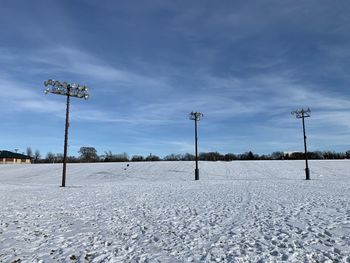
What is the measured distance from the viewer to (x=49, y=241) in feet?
31.1

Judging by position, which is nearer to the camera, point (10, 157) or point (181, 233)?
point (181, 233)

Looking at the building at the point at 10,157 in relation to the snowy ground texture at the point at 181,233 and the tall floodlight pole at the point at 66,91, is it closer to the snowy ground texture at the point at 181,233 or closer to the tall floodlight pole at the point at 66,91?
the tall floodlight pole at the point at 66,91

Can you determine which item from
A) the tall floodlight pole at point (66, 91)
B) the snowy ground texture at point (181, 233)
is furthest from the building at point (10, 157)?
the snowy ground texture at point (181, 233)

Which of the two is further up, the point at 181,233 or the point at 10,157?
the point at 10,157

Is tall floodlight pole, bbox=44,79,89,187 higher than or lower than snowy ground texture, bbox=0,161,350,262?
higher

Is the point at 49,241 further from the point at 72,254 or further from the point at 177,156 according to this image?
the point at 177,156

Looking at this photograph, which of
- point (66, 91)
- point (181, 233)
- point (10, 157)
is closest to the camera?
point (181, 233)

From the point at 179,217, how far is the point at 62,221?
4995 mm

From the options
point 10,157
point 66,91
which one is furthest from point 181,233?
point 10,157

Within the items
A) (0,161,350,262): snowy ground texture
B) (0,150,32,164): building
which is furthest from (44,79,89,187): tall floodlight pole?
(0,150,32,164): building

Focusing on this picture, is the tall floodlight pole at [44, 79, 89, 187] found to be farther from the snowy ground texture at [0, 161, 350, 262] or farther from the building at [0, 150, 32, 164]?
the building at [0, 150, 32, 164]

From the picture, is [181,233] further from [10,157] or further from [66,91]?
[10,157]

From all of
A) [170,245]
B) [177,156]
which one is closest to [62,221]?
[170,245]

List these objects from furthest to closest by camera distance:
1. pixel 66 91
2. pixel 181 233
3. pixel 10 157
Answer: pixel 10 157 → pixel 66 91 → pixel 181 233
